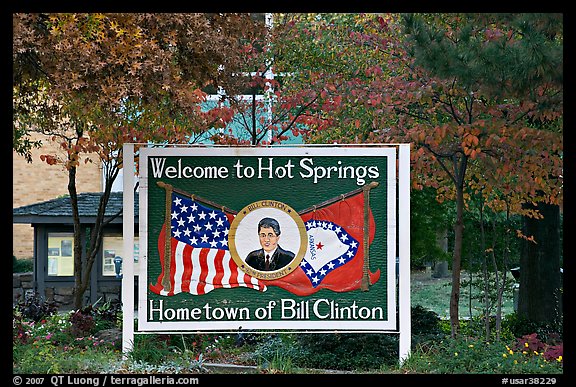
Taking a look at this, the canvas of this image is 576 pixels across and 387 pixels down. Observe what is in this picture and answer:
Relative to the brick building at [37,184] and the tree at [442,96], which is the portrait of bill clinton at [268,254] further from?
the brick building at [37,184]

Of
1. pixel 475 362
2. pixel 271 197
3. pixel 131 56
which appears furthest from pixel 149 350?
pixel 475 362

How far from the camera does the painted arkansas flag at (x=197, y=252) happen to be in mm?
9609

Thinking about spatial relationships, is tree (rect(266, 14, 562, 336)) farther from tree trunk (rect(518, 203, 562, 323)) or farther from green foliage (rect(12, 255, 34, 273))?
green foliage (rect(12, 255, 34, 273))

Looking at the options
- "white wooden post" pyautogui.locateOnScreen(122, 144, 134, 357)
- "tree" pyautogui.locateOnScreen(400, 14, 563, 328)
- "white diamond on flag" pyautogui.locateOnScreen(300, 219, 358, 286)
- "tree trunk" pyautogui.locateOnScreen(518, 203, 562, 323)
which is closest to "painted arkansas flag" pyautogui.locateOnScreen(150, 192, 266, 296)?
"white wooden post" pyautogui.locateOnScreen(122, 144, 134, 357)

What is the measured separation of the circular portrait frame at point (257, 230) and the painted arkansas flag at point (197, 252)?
0.26 feet

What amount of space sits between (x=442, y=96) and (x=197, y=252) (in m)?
5.46

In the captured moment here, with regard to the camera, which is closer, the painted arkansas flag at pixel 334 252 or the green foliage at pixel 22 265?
the painted arkansas flag at pixel 334 252

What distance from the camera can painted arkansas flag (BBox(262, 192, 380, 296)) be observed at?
962 centimetres

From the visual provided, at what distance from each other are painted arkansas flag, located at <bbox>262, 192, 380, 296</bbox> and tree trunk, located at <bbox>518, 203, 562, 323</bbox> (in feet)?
18.7

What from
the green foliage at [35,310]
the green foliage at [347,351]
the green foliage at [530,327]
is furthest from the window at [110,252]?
the green foliage at [530,327]

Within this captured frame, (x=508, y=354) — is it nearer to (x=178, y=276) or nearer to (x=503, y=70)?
(x=503, y=70)

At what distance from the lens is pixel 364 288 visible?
379 inches

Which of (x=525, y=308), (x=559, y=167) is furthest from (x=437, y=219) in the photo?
(x=559, y=167)

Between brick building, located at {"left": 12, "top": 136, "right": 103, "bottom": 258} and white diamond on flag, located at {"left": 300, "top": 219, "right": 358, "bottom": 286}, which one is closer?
white diamond on flag, located at {"left": 300, "top": 219, "right": 358, "bottom": 286}
